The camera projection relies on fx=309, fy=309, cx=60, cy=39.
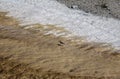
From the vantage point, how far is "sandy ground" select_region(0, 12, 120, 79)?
4.22 ft

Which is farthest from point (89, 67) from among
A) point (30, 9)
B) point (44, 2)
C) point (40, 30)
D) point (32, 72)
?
point (44, 2)

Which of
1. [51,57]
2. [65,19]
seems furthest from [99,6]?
[51,57]

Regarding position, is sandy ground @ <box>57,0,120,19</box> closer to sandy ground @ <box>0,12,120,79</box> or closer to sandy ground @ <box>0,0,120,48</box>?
sandy ground @ <box>0,0,120,48</box>

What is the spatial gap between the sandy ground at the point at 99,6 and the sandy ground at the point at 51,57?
2.27 ft

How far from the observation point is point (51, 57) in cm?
139

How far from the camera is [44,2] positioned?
2.19 metres

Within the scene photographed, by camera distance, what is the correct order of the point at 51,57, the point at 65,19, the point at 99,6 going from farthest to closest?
1. the point at 99,6
2. the point at 65,19
3. the point at 51,57

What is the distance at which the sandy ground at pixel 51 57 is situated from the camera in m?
1.29

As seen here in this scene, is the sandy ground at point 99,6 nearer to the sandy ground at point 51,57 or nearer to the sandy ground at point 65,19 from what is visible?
the sandy ground at point 65,19

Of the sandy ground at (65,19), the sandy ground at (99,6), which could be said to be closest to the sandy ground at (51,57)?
the sandy ground at (65,19)

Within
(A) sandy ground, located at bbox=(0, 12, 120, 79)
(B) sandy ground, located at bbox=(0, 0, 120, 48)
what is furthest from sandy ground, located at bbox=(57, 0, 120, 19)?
(A) sandy ground, located at bbox=(0, 12, 120, 79)

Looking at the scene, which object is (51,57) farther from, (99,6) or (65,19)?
(99,6)

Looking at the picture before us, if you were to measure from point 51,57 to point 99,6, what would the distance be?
1.03m

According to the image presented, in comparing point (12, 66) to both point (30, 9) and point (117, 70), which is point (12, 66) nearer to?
point (117, 70)
